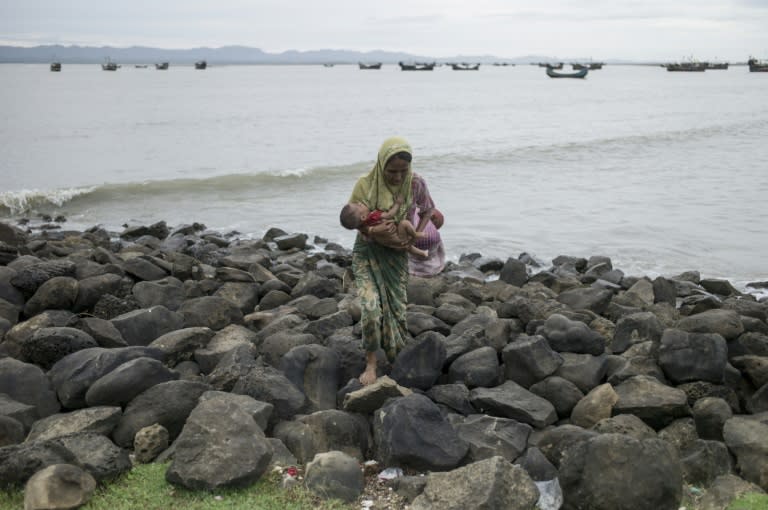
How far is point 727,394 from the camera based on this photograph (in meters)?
5.41

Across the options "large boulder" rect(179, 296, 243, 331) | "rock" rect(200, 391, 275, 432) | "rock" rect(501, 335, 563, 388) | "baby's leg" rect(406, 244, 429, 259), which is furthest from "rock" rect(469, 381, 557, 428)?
"large boulder" rect(179, 296, 243, 331)

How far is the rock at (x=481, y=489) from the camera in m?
3.80

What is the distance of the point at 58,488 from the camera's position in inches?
148

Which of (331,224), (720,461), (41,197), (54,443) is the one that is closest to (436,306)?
(720,461)

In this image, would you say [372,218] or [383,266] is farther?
[383,266]

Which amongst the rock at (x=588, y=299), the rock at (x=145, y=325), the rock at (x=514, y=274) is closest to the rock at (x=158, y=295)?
the rock at (x=145, y=325)

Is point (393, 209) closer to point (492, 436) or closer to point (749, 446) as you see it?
point (492, 436)

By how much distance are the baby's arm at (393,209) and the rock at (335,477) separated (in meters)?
1.67

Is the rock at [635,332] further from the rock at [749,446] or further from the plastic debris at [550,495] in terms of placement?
the plastic debris at [550,495]

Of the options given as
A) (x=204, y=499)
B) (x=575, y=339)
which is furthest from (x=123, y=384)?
(x=575, y=339)

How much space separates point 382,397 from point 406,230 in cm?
116

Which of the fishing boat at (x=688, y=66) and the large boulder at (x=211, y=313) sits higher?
the fishing boat at (x=688, y=66)

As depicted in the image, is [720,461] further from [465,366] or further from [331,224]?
[331,224]

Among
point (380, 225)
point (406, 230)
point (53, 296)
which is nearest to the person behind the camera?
point (380, 225)
